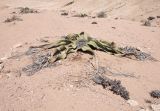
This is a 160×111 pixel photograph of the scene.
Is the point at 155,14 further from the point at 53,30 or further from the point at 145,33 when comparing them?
the point at 53,30

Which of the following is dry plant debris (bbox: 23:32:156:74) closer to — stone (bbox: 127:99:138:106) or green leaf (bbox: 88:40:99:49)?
green leaf (bbox: 88:40:99:49)

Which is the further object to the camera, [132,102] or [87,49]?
[87,49]

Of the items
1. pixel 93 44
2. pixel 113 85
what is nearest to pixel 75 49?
pixel 93 44

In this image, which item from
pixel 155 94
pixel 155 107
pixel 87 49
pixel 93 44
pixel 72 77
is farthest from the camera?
pixel 93 44

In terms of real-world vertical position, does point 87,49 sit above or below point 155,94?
above

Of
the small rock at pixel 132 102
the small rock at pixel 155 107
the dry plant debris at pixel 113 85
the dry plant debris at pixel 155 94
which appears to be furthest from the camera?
the dry plant debris at pixel 155 94

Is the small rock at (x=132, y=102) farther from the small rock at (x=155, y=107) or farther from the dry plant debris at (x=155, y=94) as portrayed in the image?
the dry plant debris at (x=155, y=94)

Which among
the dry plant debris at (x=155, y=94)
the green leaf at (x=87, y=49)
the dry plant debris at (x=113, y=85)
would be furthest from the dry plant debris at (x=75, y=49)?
the dry plant debris at (x=155, y=94)

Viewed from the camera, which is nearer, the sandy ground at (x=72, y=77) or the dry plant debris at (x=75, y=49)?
the sandy ground at (x=72, y=77)

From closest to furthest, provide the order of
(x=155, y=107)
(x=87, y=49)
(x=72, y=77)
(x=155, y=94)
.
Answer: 1. (x=155, y=107)
2. (x=155, y=94)
3. (x=72, y=77)
4. (x=87, y=49)

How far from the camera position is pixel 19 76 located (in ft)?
20.2

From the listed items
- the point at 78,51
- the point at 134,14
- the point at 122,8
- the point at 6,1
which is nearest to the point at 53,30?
the point at 78,51

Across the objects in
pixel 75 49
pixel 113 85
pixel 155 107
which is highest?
pixel 75 49

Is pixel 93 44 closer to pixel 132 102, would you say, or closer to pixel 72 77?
pixel 72 77
